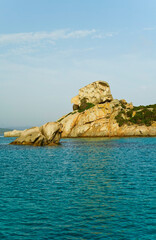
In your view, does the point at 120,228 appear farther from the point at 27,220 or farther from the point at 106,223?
the point at 27,220

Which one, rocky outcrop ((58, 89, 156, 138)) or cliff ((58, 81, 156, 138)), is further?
cliff ((58, 81, 156, 138))

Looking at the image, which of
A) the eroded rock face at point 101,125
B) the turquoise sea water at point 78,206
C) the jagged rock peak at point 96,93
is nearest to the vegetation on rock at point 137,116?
the eroded rock face at point 101,125

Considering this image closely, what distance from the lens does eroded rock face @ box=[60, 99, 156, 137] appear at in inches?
4998

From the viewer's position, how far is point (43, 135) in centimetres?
8662

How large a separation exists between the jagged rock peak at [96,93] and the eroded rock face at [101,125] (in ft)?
18.9

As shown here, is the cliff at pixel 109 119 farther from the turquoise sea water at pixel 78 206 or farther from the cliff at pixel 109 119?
the turquoise sea water at pixel 78 206

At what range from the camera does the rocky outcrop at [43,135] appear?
8573 cm

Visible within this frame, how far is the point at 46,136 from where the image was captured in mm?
87312

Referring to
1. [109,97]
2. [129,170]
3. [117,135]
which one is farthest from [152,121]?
[129,170]

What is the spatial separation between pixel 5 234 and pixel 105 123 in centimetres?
11542

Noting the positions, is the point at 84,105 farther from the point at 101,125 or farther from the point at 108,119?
the point at 101,125

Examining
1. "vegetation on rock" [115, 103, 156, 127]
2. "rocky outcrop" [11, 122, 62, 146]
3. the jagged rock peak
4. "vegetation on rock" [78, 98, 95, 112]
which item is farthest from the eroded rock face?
"rocky outcrop" [11, 122, 62, 146]

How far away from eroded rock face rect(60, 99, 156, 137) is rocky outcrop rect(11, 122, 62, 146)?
143 ft

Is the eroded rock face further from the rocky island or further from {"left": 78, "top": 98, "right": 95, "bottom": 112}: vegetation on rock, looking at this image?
{"left": 78, "top": 98, "right": 95, "bottom": 112}: vegetation on rock
